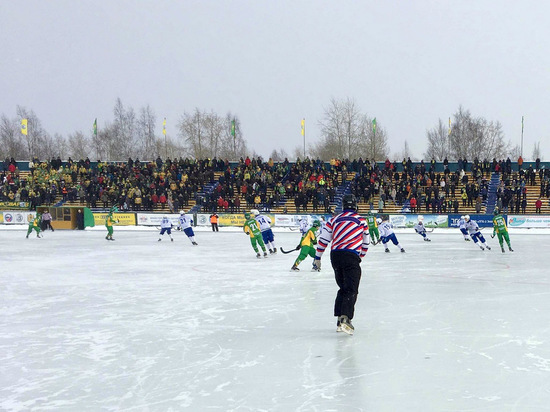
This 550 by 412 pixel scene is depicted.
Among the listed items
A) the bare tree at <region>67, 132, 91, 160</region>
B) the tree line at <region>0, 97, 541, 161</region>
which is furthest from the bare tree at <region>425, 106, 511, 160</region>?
the bare tree at <region>67, 132, 91, 160</region>

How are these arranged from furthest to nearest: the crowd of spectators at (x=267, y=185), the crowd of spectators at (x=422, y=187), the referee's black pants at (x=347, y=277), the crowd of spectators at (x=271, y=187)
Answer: the crowd of spectators at (x=271, y=187)
the crowd of spectators at (x=267, y=185)
the crowd of spectators at (x=422, y=187)
the referee's black pants at (x=347, y=277)

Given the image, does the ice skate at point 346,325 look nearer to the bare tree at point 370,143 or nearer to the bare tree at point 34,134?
the bare tree at point 370,143

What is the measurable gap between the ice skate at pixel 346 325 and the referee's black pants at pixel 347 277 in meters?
0.04

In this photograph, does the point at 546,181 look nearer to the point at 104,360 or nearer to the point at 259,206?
the point at 259,206

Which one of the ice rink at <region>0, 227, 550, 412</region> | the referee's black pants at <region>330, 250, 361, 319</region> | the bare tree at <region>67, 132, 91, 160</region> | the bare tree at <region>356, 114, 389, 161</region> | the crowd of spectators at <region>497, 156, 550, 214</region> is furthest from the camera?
the bare tree at <region>67, 132, 91, 160</region>

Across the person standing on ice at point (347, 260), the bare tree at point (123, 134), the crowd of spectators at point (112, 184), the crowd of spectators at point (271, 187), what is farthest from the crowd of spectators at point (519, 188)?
the bare tree at point (123, 134)

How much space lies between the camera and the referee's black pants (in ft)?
24.0

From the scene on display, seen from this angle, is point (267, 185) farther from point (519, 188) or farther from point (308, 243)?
point (308, 243)

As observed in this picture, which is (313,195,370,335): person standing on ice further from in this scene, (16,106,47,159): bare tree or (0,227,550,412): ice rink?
(16,106,47,159): bare tree

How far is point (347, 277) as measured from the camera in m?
7.31

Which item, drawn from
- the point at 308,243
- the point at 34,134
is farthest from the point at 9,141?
the point at 308,243

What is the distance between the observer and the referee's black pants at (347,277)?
7.30 m

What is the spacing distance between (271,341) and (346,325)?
3.10 feet

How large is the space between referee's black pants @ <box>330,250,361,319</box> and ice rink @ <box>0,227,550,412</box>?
1.16 ft
